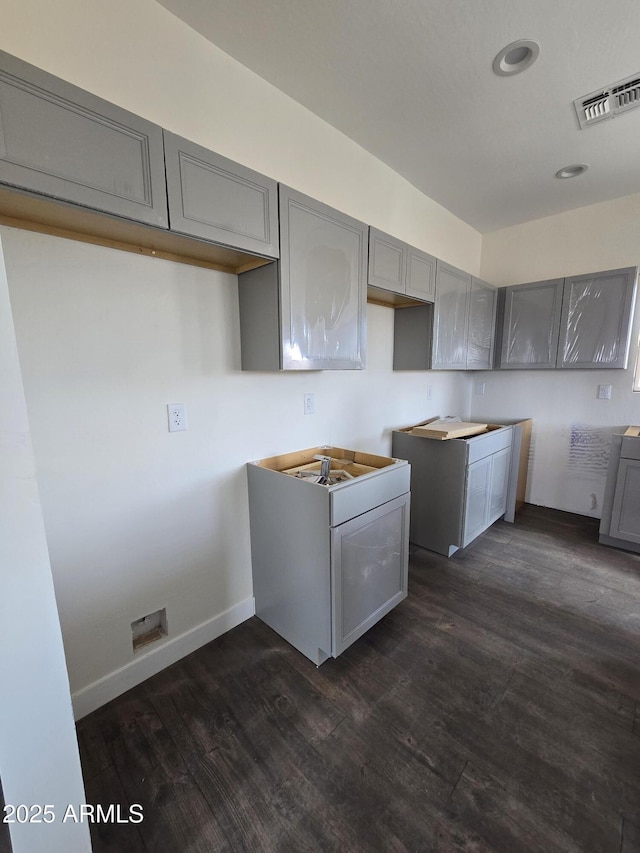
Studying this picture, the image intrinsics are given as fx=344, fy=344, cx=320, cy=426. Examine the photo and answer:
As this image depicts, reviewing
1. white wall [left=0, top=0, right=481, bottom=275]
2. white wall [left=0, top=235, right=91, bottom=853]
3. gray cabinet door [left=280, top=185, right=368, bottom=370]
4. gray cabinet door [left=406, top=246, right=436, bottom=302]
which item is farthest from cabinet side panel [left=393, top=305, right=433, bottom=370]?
white wall [left=0, top=235, right=91, bottom=853]

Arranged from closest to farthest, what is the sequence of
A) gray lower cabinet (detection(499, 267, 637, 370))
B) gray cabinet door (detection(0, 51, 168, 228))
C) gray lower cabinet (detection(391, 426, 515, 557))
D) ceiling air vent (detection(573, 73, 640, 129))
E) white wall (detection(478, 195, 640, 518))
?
gray cabinet door (detection(0, 51, 168, 228)), ceiling air vent (detection(573, 73, 640, 129)), gray lower cabinet (detection(391, 426, 515, 557)), gray lower cabinet (detection(499, 267, 637, 370)), white wall (detection(478, 195, 640, 518))

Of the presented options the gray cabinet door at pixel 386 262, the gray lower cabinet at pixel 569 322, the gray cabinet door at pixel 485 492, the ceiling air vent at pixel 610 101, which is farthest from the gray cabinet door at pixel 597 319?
the gray cabinet door at pixel 386 262

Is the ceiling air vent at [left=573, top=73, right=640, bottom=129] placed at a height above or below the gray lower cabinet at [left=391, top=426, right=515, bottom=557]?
above

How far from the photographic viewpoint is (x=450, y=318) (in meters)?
2.65

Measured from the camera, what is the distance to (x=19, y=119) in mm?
889

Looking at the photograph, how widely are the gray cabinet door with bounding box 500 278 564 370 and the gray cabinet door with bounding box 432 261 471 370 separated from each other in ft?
2.09

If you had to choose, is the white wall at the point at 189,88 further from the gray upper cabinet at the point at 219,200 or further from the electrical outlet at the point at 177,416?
the electrical outlet at the point at 177,416

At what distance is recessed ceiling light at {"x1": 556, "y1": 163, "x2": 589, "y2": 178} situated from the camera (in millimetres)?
2379

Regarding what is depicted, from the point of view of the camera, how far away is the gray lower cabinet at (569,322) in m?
2.71

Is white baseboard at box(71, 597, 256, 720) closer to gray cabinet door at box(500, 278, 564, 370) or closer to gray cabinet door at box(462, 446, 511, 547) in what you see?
gray cabinet door at box(462, 446, 511, 547)

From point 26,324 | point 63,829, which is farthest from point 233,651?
point 26,324

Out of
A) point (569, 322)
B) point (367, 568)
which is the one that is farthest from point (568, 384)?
point (367, 568)

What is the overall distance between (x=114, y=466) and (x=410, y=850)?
1.59m

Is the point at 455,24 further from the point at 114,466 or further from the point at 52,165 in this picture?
the point at 114,466
